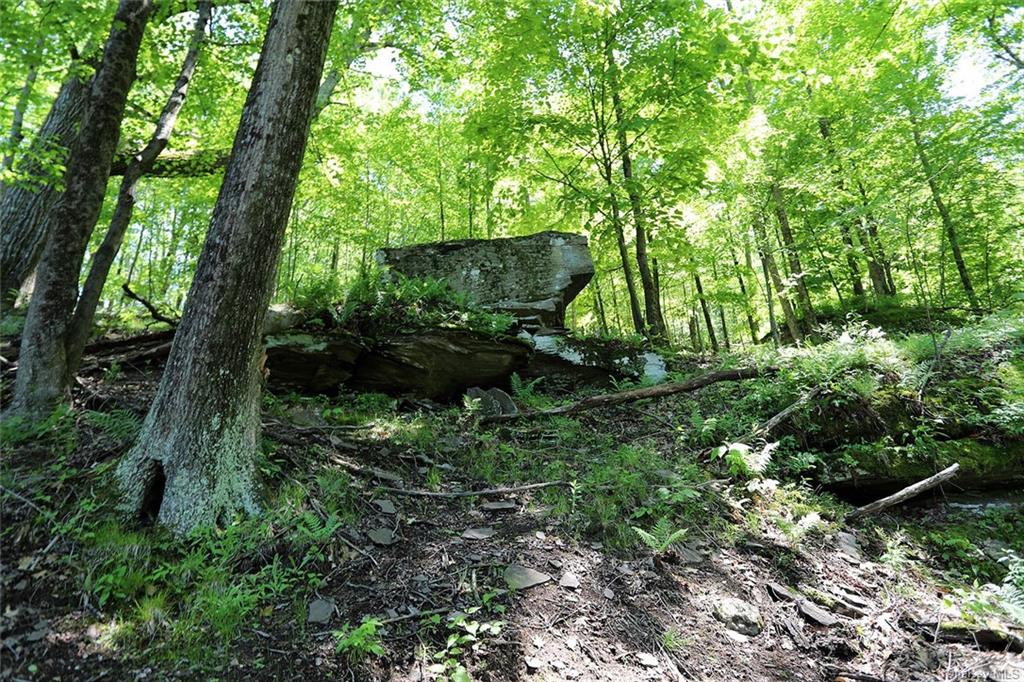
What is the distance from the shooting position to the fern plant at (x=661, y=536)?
A: 12.8 ft

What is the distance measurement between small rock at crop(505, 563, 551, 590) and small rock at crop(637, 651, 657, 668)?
0.81 m

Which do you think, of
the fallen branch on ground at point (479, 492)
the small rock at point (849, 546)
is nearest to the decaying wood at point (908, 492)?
the small rock at point (849, 546)

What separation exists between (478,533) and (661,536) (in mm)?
1563

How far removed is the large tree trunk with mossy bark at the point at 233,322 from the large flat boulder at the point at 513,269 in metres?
5.88

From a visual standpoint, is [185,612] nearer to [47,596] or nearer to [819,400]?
[47,596]

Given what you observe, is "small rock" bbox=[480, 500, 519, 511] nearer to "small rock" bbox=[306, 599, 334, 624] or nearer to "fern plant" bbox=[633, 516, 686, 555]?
"fern plant" bbox=[633, 516, 686, 555]

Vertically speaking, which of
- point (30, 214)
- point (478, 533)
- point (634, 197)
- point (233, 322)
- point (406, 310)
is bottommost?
point (478, 533)

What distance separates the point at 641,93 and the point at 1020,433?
26.9ft

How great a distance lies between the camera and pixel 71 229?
4.53 m

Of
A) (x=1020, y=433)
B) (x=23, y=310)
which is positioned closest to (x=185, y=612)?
(x=23, y=310)

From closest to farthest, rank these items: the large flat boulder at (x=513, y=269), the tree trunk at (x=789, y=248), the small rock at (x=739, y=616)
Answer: the small rock at (x=739, y=616) < the large flat boulder at (x=513, y=269) < the tree trunk at (x=789, y=248)

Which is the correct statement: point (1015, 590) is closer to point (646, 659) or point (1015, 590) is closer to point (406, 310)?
point (646, 659)

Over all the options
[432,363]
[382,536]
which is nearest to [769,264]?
[432,363]

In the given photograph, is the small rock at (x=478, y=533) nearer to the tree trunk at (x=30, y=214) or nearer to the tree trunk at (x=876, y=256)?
the tree trunk at (x=30, y=214)
